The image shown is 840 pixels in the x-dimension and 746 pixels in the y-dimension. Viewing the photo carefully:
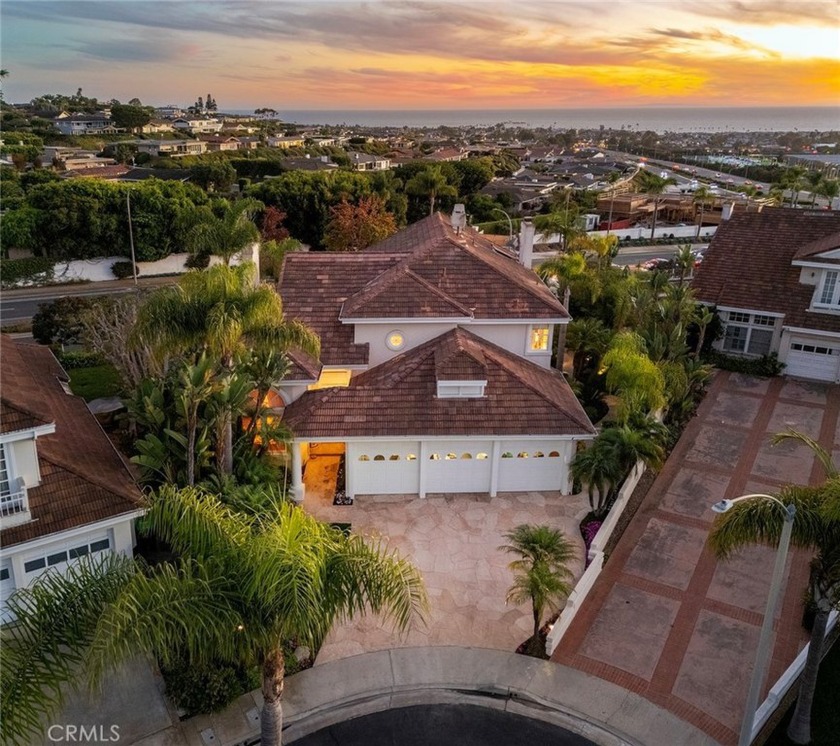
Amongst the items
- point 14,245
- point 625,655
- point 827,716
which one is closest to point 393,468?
point 625,655

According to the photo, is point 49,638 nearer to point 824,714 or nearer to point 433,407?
point 433,407

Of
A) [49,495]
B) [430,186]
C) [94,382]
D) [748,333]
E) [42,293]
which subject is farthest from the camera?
[430,186]

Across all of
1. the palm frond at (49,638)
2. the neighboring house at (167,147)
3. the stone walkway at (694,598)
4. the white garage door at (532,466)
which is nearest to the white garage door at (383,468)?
the white garage door at (532,466)

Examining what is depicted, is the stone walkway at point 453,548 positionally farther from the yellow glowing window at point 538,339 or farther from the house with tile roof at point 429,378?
the yellow glowing window at point 538,339

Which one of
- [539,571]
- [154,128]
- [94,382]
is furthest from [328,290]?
[154,128]

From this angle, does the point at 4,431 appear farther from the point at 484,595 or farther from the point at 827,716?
the point at 827,716
